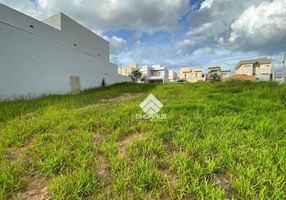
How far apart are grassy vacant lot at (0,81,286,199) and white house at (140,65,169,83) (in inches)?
1427

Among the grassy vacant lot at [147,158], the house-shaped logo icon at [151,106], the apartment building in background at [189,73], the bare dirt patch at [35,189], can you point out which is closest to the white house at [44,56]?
the grassy vacant lot at [147,158]

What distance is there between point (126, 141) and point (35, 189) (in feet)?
3.41

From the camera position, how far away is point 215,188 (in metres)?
1.33

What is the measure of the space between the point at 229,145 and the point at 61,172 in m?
1.80

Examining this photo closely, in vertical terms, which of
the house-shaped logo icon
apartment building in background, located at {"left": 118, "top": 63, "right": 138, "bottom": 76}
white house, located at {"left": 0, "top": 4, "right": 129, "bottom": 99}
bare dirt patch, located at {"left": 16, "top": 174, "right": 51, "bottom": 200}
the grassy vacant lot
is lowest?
bare dirt patch, located at {"left": 16, "top": 174, "right": 51, "bottom": 200}

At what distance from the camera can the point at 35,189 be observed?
1.41 m

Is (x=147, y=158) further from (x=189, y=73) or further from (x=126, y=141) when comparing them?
(x=189, y=73)

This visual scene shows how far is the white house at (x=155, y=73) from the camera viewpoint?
3959 centimetres

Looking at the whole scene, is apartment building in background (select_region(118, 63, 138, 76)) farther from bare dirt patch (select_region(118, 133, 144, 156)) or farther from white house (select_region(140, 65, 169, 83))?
bare dirt patch (select_region(118, 133, 144, 156))

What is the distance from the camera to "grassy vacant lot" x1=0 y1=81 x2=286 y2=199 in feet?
4.41

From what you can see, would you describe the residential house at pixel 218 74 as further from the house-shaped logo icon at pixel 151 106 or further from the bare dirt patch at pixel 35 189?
the bare dirt patch at pixel 35 189

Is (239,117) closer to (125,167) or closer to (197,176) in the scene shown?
(197,176)

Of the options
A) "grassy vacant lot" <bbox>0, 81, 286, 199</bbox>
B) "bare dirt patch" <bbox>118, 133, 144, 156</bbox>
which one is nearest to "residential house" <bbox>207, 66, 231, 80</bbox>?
"grassy vacant lot" <bbox>0, 81, 286, 199</bbox>

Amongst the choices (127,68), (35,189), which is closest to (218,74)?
(127,68)
